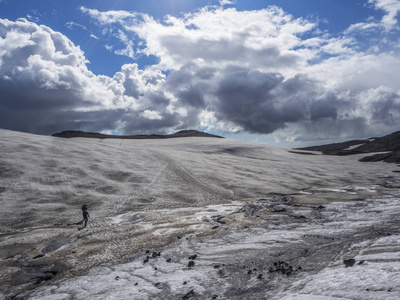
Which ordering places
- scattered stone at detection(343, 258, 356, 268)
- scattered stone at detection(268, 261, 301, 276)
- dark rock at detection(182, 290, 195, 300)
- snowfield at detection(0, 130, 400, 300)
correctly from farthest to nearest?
scattered stone at detection(268, 261, 301, 276) < scattered stone at detection(343, 258, 356, 268) < snowfield at detection(0, 130, 400, 300) < dark rock at detection(182, 290, 195, 300)

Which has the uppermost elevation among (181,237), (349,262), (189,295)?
(349,262)

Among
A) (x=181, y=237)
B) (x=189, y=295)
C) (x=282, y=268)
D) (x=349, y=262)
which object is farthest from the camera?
(x=181, y=237)

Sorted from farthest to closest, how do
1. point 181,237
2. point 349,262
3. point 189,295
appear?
point 181,237, point 349,262, point 189,295

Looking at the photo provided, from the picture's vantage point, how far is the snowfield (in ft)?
25.1

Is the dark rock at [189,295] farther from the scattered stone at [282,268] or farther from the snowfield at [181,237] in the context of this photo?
the scattered stone at [282,268]

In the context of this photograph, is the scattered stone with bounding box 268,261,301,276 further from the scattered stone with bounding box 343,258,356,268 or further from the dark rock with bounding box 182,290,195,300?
the dark rock with bounding box 182,290,195,300

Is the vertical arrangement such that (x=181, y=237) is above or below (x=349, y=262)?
below

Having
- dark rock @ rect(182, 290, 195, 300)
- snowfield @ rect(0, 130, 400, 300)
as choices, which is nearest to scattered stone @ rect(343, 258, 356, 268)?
snowfield @ rect(0, 130, 400, 300)

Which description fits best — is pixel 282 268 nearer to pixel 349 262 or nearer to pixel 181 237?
pixel 349 262

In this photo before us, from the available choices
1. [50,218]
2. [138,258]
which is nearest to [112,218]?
[50,218]

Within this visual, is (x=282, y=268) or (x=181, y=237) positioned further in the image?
(x=181, y=237)

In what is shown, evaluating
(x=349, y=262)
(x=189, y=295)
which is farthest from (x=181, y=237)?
(x=349, y=262)

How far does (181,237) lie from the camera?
508 inches

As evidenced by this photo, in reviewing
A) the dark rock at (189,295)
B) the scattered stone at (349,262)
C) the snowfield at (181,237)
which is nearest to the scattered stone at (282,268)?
the snowfield at (181,237)
